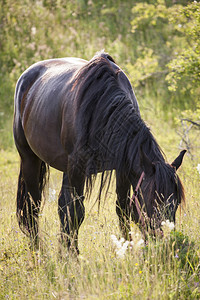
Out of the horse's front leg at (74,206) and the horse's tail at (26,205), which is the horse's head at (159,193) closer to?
the horse's front leg at (74,206)

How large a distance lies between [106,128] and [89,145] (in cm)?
25

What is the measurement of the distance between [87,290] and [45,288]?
21.0 inches

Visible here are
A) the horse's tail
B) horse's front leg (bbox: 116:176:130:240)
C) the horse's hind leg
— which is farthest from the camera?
the horse's hind leg

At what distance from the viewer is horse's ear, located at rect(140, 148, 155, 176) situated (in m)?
2.81

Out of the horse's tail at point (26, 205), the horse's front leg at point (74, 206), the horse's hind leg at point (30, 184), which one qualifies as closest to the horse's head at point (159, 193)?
the horse's front leg at point (74, 206)

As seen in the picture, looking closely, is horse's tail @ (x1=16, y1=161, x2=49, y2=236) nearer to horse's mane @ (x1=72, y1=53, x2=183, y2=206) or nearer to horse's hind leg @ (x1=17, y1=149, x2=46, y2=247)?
horse's hind leg @ (x1=17, y1=149, x2=46, y2=247)

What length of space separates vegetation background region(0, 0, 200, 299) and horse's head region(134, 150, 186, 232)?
17 centimetres

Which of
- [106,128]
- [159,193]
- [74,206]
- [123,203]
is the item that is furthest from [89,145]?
[159,193]

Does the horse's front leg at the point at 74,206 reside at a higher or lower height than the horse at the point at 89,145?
lower

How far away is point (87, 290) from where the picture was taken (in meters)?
2.45

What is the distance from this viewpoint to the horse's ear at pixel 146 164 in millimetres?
2812

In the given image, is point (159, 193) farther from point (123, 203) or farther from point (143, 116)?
point (143, 116)

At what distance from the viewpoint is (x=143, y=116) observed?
576 cm

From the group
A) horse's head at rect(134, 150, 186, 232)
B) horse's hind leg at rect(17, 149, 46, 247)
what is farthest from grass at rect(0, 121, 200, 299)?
horse's hind leg at rect(17, 149, 46, 247)
